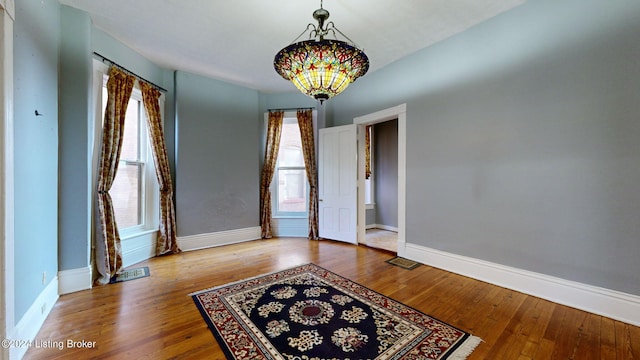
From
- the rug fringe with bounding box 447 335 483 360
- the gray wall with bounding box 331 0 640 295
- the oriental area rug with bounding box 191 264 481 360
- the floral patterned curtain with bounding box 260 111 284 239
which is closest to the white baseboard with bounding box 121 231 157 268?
the oriental area rug with bounding box 191 264 481 360

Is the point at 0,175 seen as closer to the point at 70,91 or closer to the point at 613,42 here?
the point at 70,91

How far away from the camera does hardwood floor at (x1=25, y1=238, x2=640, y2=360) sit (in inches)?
67.6

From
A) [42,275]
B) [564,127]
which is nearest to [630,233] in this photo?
[564,127]

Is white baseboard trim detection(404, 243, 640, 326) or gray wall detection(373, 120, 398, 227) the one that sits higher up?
gray wall detection(373, 120, 398, 227)

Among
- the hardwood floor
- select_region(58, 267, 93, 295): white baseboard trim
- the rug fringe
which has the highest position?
select_region(58, 267, 93, 295): white baseboard trim

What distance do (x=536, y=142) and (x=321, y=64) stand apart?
2366 millimetres

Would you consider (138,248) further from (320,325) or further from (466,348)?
(466,348)

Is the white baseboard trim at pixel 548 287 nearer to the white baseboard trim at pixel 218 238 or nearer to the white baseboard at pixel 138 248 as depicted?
the white baseboard trim at pixel 218 238

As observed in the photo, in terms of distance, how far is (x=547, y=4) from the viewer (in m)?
2.44

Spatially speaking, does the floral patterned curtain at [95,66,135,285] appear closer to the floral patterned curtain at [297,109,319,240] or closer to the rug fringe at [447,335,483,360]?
the floral patterned curtain at [297,109,319,240]

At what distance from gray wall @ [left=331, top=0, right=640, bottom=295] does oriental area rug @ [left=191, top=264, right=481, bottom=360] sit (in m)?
1.39

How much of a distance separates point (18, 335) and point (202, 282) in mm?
1407

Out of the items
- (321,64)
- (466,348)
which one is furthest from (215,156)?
(466,348)

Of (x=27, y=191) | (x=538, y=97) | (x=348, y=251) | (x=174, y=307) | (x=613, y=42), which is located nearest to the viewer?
(x=27, y=191)
